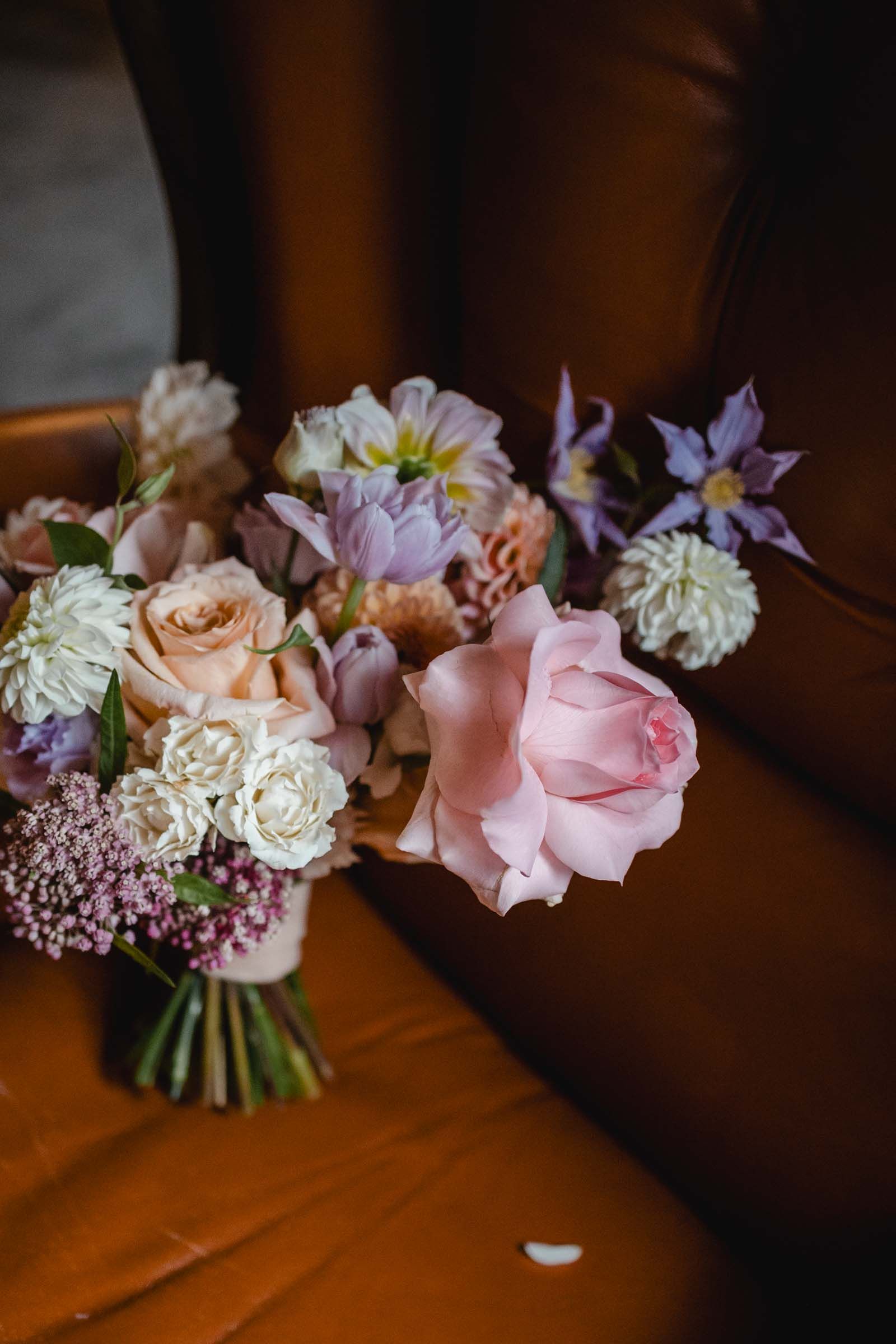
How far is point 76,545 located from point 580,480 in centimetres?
31

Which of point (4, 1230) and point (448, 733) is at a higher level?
point (448, 733)

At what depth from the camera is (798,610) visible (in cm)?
58

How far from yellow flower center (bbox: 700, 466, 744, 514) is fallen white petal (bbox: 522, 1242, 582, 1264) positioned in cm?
50

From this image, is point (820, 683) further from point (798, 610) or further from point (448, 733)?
point (448, 733)

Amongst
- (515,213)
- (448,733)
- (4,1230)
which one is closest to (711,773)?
(448,733)

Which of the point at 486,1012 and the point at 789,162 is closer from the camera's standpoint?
the point at 789,162

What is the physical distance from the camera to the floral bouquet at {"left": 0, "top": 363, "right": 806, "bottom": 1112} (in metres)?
0.41

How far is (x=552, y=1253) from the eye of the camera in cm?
63

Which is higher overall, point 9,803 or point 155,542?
point 155,542

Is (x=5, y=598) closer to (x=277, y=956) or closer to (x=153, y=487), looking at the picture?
(x=153, y=487)

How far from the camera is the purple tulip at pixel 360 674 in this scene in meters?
0.48

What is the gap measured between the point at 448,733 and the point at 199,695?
0.12m

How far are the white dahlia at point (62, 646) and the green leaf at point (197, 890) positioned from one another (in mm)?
98

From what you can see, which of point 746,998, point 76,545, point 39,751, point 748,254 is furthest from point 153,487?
point 746,998
